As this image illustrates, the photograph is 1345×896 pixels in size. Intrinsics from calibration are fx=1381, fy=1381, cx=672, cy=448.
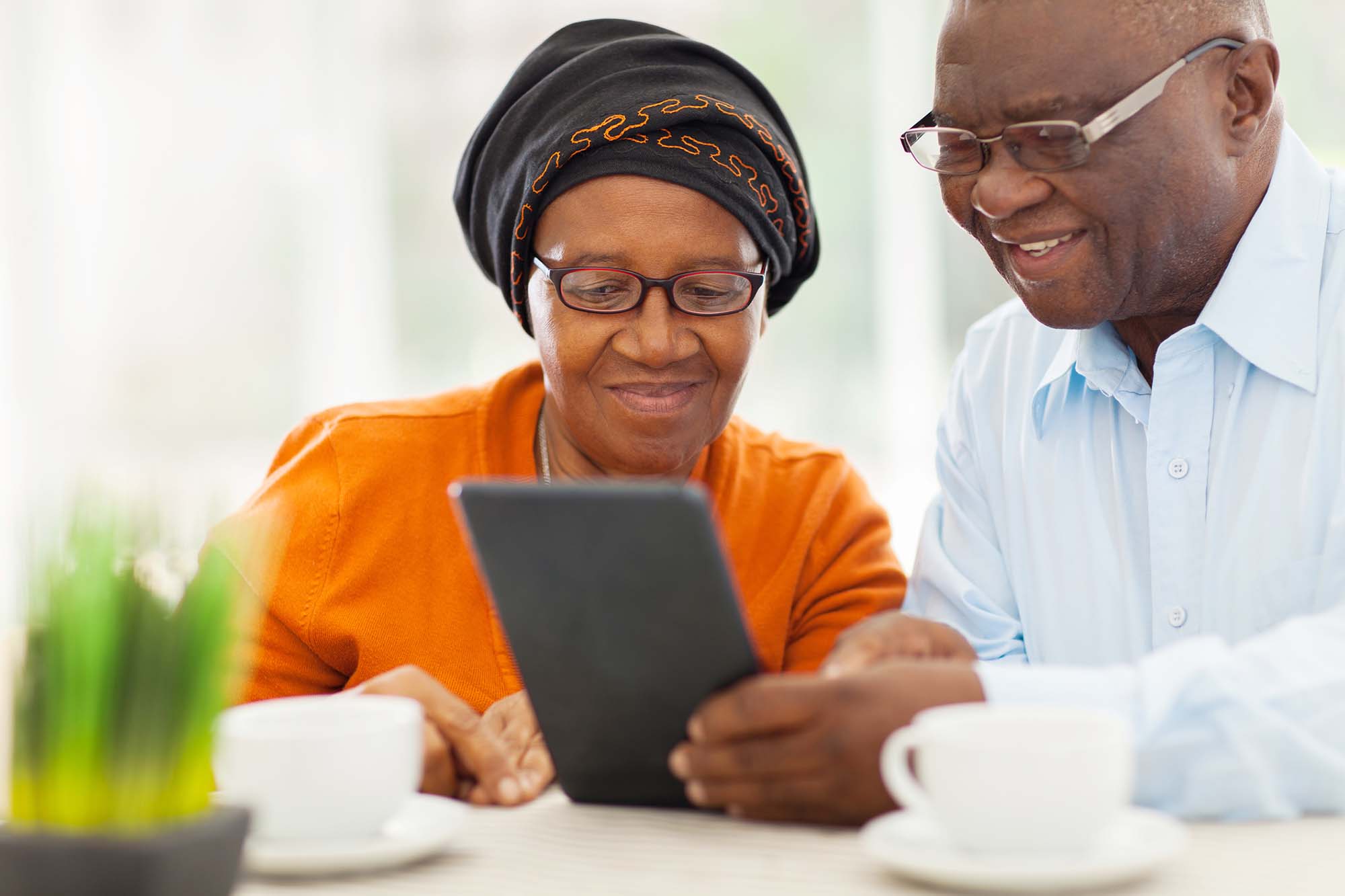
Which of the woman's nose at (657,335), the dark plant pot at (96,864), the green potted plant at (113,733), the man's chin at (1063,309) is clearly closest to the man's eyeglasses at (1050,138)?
the man's chin at (1063,309)

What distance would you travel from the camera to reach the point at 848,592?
1955 mm

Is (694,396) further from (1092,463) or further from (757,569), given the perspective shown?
(1092,463)

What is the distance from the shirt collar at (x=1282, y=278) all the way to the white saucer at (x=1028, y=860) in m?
0.82

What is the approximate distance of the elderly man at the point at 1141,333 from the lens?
1.60 m

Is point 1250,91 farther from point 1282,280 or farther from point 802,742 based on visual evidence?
point 802,742

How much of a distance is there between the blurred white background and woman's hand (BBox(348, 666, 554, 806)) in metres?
3.88

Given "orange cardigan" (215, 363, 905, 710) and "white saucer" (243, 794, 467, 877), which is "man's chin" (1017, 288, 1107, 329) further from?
"white saucer" (243, 794, 467, 877)

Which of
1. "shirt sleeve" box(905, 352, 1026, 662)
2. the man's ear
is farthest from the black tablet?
the man's ear

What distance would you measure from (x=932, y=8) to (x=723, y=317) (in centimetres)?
386

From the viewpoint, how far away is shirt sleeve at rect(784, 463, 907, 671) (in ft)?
6.35

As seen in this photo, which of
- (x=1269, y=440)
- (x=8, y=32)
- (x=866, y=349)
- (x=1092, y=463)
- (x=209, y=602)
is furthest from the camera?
(x=866, y=349)

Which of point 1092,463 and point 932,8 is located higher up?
point 932,8

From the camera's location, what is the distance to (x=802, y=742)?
43.6 inches

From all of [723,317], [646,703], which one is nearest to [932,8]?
[723,317]
